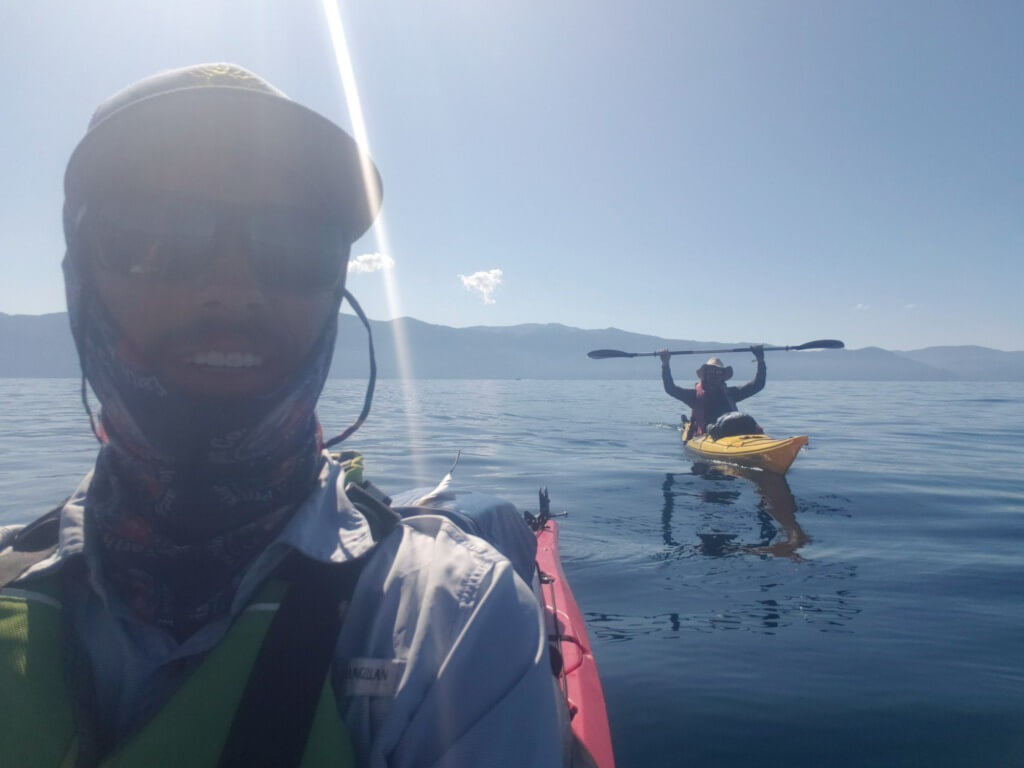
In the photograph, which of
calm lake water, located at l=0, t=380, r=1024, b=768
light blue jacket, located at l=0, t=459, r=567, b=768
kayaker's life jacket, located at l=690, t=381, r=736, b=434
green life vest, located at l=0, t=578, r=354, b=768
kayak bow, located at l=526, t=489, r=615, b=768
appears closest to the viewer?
green life vest, located at l=0, t=578, r=354, b=768

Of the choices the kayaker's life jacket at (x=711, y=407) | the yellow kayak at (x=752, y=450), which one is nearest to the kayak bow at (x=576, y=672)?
the yellow kayak at (x=752, y=450)

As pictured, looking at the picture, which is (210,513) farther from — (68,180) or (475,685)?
(68,180)

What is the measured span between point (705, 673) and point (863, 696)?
39.1 inches

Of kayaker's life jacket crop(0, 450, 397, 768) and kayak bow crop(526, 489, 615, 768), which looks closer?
kayaker's life jacket crop(0, 450, 397, 768)

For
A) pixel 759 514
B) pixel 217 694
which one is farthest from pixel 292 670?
pixel 759 514

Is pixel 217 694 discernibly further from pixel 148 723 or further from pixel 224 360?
pixel 224 360

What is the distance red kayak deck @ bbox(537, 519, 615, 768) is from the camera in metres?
2.83

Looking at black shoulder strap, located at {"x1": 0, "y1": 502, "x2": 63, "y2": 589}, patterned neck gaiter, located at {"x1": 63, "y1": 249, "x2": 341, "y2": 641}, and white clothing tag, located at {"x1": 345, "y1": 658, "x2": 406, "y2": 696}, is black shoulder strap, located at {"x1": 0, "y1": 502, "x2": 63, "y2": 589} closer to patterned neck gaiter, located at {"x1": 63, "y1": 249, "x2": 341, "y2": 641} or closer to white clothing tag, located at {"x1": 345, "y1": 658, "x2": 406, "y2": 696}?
patterned neck gaiter, located at {"x1": 63, "y1": 249, "x2": 341, "y2": 641}

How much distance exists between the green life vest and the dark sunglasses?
2.55 ft

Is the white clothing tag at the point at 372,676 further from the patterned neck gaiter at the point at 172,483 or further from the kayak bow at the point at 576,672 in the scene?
the kayak bow at the point at 576,672

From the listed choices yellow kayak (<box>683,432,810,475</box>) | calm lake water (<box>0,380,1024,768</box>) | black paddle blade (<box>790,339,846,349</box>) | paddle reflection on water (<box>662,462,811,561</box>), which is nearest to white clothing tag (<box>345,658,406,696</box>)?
calm lake water (<box>0,380,1024,768</box>)

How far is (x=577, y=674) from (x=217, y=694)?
8.25 ft

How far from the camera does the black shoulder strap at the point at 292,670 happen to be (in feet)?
3.87

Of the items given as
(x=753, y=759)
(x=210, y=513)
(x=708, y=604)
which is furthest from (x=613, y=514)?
(x=210, y=513)
